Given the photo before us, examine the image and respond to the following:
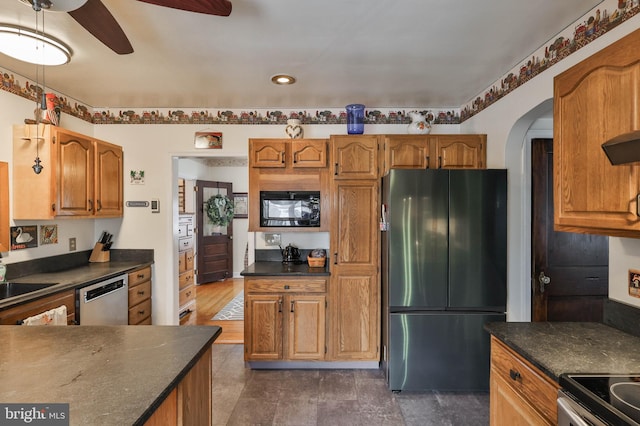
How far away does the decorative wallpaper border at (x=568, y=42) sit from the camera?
5.33 feet

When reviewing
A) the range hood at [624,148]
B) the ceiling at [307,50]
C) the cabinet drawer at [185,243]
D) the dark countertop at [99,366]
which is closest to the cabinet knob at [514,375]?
the range hood at [624,148]

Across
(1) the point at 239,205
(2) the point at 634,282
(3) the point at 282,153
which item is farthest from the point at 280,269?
(1) the point at 239,205

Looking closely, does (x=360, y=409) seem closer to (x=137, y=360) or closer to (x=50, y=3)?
(x=137, y=360)

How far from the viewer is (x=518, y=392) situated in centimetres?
145

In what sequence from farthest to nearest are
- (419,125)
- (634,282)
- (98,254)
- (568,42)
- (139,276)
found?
1. (98,254)
2. (139,276)
3. (419,125)
4. (568,42)
5. (634,282)

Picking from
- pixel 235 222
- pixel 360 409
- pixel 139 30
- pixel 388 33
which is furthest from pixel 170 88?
pixel 235 222

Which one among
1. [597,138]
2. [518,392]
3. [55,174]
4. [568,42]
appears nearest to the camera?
[597,138]

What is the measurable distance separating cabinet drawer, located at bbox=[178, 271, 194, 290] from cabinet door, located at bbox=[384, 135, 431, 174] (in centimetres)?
332

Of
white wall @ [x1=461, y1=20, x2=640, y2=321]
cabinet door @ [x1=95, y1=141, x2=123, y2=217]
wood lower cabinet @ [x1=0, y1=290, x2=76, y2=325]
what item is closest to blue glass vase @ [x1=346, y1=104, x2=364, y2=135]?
white wall @ [x1=461, y1=20, x2=640, y2=321]

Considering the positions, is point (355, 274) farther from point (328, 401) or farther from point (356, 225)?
point (328, 401)

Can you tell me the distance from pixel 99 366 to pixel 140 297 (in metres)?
2.43

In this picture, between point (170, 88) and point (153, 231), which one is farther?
point (153, 231)

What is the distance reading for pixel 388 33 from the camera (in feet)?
6.55

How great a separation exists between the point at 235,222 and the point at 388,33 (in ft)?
18.3
